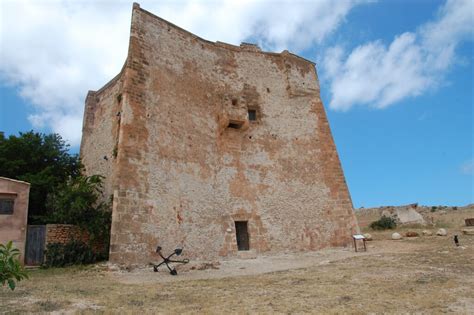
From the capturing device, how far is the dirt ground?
5406 mm

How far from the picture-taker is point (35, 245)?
10359 mm

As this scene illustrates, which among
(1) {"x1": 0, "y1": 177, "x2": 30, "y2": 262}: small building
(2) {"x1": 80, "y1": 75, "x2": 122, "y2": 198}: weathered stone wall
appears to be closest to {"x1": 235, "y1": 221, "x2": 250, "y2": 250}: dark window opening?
(2) {"x1": 80, "y1": 75, "x2": 122, "y2": 198}: weathered stone wall

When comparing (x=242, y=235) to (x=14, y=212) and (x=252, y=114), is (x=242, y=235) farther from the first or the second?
(x=14, y=212)

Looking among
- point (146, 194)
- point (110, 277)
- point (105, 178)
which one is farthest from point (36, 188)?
point (110, 277)

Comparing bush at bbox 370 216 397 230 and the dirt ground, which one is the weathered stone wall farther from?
bush at bbox 370 216 397 230

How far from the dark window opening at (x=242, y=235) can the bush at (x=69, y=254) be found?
513 centimetres

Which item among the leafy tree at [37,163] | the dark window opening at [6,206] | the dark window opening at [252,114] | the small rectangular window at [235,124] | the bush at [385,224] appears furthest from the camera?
the bush at [385,224]

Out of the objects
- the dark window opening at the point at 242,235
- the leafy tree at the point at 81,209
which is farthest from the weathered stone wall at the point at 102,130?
the dark window opening at the point at 242,235

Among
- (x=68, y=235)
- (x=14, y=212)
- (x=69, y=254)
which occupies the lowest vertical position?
(x=69, y=254)

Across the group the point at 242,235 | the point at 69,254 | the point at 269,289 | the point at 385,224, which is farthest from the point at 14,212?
the point at 385,224

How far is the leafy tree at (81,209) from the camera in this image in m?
10.5

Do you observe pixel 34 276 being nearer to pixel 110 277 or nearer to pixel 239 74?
pixel 110 277

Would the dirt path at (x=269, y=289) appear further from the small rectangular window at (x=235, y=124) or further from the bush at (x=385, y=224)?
the bush at (x=385, y=224)

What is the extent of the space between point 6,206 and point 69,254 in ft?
7.69
